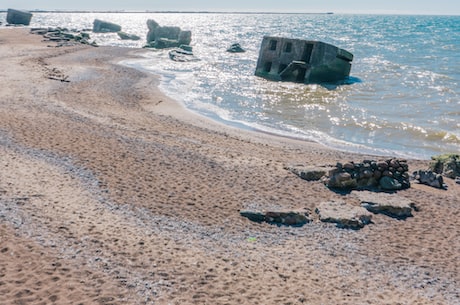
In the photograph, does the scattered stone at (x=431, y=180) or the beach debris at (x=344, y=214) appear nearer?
the beach debris at (x=344, y=214)

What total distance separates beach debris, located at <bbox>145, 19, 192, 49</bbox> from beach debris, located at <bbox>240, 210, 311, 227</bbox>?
55451 millimetres

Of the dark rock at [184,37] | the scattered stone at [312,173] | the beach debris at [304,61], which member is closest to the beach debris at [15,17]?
the dark rock at [184,37]

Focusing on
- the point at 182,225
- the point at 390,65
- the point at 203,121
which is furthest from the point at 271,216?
the point at 390,65

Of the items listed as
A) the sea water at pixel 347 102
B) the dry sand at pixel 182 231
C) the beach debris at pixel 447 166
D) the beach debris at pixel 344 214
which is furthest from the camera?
the sea water at pixel 347 102

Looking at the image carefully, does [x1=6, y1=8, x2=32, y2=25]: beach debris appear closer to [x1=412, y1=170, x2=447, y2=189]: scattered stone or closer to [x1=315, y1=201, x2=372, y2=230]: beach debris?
[x1=412, y1=170, x2=447, y2=189]: scattered stone

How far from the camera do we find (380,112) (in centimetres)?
2639

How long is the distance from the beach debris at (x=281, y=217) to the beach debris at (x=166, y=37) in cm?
5545

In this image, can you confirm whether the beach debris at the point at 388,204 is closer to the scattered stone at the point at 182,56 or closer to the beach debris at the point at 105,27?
the scattered stone at the point at 182,56

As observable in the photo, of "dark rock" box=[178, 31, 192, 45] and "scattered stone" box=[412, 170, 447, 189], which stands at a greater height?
"dark rock" box=[178, 31, 192, 45]

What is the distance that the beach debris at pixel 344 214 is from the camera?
10.8 m

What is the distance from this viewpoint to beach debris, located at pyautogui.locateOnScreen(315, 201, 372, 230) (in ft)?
35.3

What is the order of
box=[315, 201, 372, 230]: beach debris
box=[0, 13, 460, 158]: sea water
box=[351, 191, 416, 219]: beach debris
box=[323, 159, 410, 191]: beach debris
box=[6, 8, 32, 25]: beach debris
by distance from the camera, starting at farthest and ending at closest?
box=[6, 8, 32, 25]: beach debris, box=[0, 13, 460, 158]: sea water, box=[323, 159, 410, 191]: beach debris, box=[351, 191, 416, 219]: beach debris, box=[315, 201, 372, 230]: beach debris

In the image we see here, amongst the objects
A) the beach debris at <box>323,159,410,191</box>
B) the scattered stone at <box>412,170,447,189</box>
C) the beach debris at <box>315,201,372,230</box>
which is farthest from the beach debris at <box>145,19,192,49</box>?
the beach debris at <box>315,201,372,230</box>

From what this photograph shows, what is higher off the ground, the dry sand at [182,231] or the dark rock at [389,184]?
the dark rock at [389,184]
